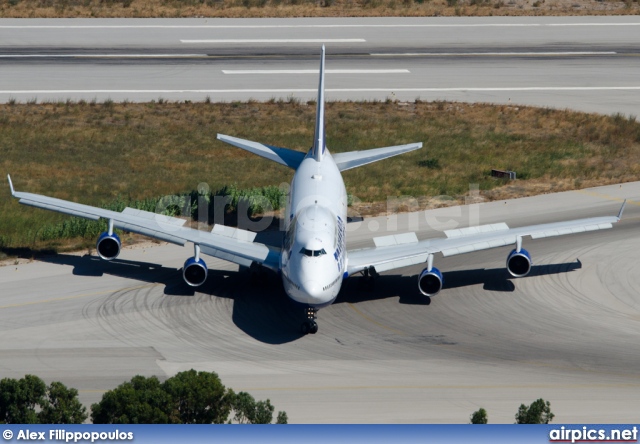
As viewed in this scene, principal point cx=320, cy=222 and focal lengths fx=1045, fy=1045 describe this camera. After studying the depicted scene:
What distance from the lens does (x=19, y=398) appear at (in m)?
30.0

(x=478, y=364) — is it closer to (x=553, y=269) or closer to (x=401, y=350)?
(x=401, y=350)

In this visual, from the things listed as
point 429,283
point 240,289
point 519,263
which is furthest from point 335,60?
point 429,283

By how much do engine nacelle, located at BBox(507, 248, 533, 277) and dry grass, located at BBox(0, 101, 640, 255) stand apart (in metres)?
14.0

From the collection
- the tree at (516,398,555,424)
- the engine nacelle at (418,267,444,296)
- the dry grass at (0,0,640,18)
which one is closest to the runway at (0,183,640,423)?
the engine nacelle at (418,267,444,296)

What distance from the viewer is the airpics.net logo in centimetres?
2538

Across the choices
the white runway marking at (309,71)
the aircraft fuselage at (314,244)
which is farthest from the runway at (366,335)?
the white runway marking at (309,71)

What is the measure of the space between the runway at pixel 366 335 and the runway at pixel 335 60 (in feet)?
108

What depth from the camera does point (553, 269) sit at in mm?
50812

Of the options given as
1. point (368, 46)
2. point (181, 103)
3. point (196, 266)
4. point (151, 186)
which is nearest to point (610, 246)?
point (196, 266)

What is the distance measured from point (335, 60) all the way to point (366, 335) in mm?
54574

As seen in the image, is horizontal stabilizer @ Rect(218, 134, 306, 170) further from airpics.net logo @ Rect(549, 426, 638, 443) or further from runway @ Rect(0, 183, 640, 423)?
airpics.net logo @ Rect(549, 426, 638, 443)

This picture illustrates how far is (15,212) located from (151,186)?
27.9 feet

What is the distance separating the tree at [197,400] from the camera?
30.3 meters

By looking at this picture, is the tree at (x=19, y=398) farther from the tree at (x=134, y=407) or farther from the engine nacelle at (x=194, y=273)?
the engine nacelle at (x=194, y=273)
